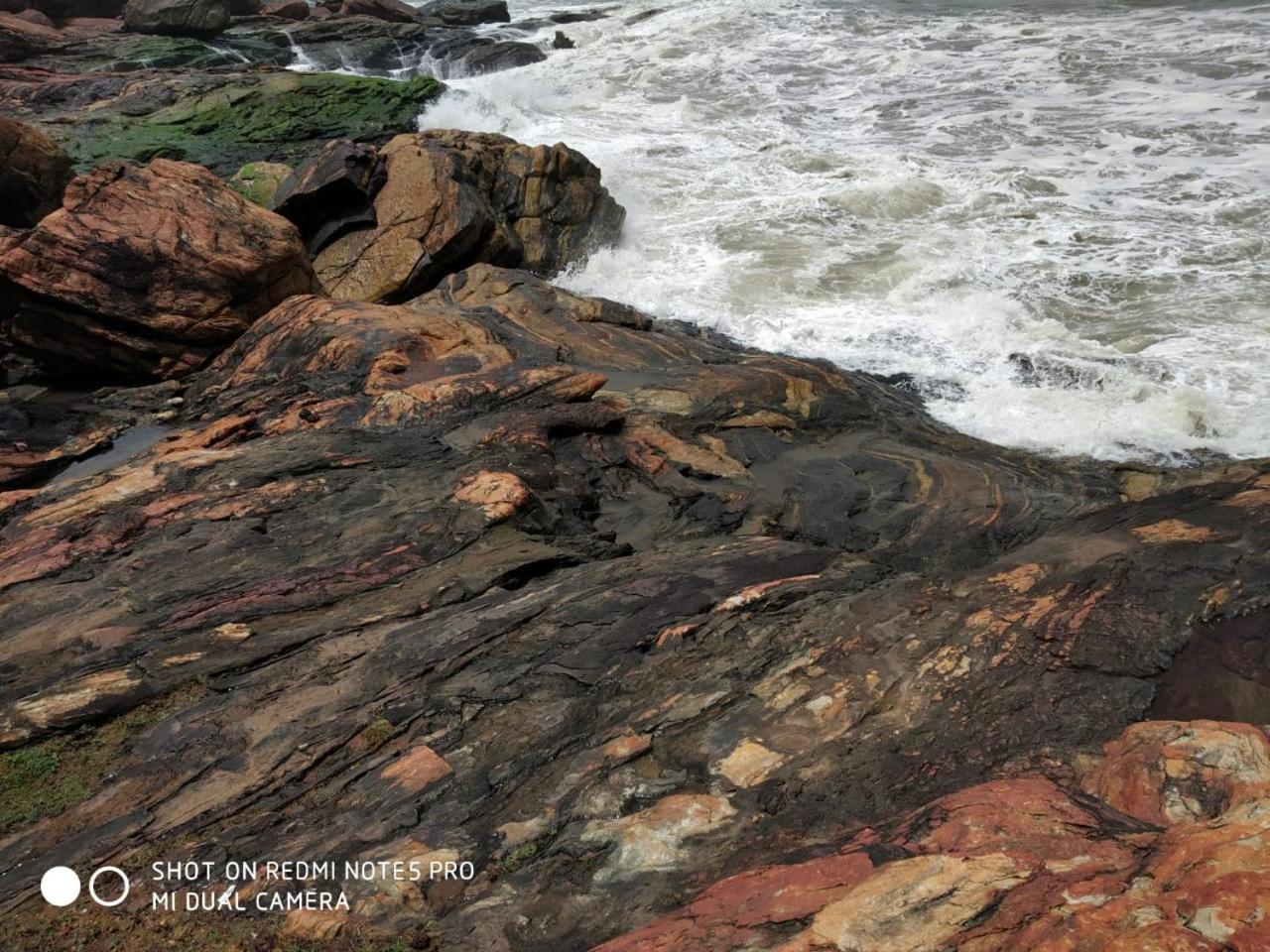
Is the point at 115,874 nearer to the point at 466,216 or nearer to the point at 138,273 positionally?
the point at 138,273

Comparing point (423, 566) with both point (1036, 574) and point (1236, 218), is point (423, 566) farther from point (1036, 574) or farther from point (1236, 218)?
point (1236, 218)

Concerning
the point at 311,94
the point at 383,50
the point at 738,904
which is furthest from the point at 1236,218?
the point at 383,50

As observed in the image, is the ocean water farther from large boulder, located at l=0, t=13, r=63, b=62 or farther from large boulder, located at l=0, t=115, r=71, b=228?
large boulder, located at l=0, t=13, r=63, b=62

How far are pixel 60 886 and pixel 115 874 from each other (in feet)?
0.87

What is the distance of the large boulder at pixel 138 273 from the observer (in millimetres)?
12055

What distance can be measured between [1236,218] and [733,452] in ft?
39.1

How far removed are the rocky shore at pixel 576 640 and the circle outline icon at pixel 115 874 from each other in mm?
68

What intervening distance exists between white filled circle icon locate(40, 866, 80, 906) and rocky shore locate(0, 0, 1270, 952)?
8 cm

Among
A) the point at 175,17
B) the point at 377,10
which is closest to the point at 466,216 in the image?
the point at 175,17

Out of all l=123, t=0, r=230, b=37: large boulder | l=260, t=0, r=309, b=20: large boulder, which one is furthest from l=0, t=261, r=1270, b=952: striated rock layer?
l=260, t=0, r=309, b=20: large boulder

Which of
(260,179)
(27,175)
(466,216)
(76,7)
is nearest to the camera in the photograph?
(466,216)

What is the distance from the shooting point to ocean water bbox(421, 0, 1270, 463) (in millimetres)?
11734

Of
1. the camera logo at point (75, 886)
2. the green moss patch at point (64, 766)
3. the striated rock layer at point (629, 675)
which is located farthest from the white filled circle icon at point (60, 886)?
the green moss patch at point (64, 766)

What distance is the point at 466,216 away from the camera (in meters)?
15.4
